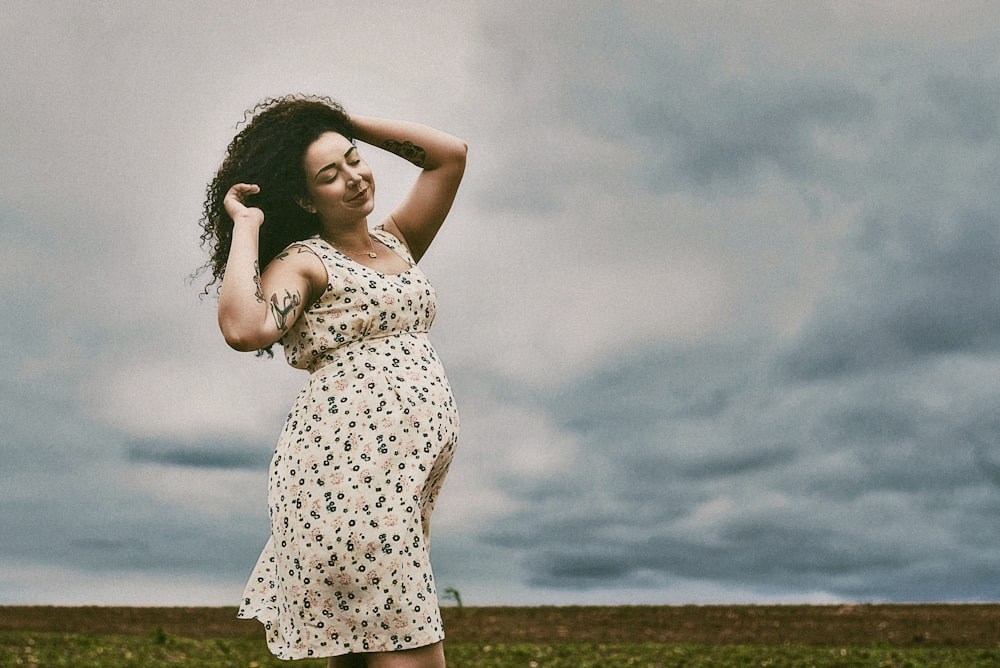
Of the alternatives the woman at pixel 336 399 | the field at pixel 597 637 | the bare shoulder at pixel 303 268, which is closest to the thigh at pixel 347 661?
the woman at pixel 336 399

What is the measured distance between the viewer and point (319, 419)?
3.15 metres

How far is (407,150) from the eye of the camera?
12.8 feet

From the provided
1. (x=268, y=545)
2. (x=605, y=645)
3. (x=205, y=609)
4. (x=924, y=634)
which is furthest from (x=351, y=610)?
(x=205, y=609)

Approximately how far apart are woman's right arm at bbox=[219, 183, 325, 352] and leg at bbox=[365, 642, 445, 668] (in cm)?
101

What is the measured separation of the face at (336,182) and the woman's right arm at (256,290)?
21cm

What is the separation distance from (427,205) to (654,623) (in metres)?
10.1

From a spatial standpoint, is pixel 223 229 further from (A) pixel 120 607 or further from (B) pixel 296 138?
(A) pixel 120 607

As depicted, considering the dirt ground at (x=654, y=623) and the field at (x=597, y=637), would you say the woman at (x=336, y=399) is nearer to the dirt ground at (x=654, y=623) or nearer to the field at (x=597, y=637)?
the field at (x=597, y=637)

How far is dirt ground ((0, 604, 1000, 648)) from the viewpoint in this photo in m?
11.4

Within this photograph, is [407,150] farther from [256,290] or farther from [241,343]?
[241,343]

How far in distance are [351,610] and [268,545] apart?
53 cm

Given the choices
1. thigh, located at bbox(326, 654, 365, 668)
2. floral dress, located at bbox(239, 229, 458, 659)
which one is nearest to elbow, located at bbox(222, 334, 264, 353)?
floral dress, located at bbox(239, 229, 458, 659)

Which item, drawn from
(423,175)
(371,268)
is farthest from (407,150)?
(371,268)

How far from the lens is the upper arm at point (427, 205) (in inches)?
153
